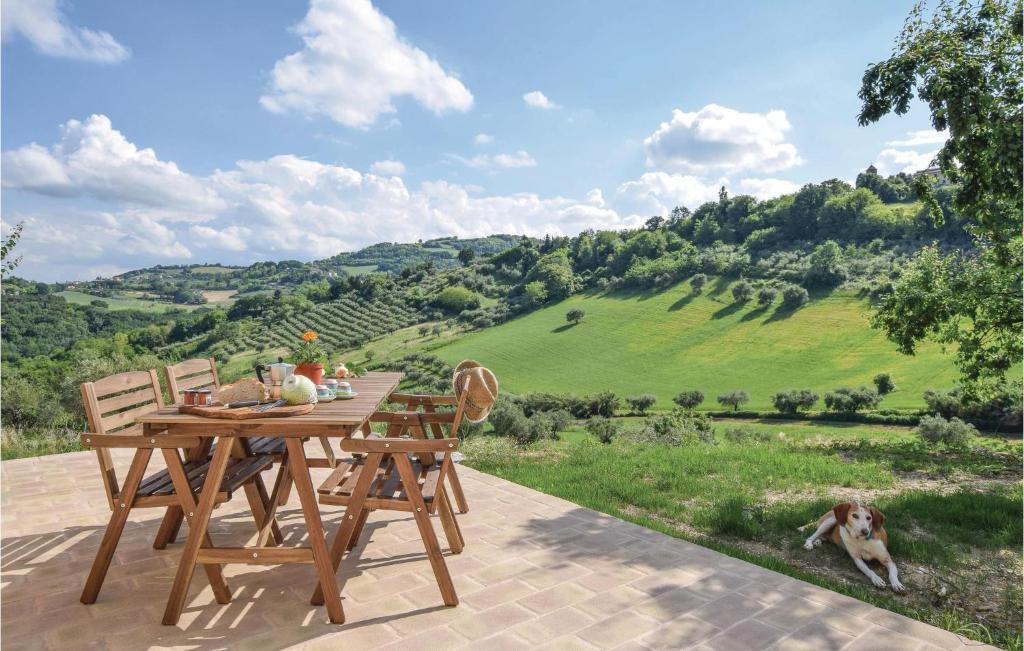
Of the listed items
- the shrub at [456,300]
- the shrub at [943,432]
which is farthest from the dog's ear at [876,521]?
the shrub at [456,300]

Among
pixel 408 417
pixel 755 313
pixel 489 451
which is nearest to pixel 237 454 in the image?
pixel 408 417

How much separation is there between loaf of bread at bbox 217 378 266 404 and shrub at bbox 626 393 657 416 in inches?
1153

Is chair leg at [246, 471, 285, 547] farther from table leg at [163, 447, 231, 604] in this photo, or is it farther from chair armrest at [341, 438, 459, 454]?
chair armrest at [341, 438, 459, 454]

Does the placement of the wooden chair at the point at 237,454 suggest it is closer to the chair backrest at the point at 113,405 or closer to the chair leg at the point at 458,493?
the chair backrest at the point at 113,405

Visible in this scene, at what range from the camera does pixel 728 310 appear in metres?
47.8

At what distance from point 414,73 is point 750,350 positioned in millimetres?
36347

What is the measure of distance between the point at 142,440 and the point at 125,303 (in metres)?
61.6

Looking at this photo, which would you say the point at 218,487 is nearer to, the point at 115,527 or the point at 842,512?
the point at 115,527

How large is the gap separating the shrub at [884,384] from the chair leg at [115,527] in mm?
33726

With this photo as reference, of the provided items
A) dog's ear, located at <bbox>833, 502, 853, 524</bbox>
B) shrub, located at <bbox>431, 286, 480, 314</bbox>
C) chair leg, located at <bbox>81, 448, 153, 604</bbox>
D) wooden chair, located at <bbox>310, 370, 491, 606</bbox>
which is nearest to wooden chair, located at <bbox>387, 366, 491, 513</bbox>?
wooden chair, located at <bbox>310, 370, 491, 606</bbox>

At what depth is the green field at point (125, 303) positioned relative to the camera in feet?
165

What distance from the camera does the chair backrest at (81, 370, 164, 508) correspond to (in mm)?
2625

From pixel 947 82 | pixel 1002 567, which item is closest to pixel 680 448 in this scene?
pixel 1002 567

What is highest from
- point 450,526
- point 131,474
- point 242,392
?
point 242,392
